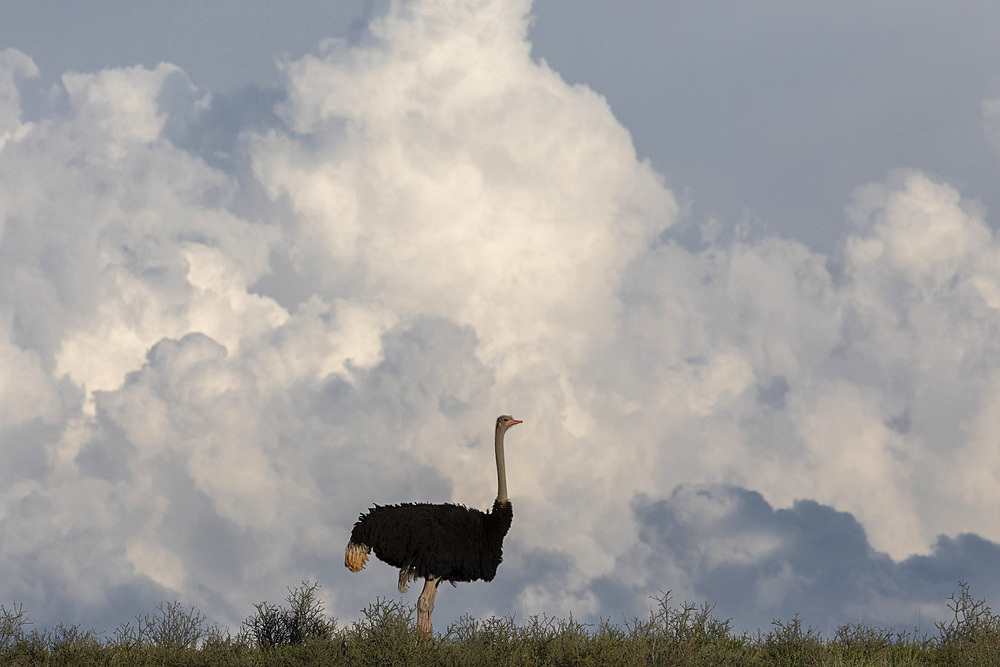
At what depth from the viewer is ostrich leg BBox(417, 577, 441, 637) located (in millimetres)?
16453

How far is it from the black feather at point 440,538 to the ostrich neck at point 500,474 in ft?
0.48

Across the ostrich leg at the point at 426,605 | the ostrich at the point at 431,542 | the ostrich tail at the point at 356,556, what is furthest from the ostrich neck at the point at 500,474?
the ostrich tail at the point at 356,556

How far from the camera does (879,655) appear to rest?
17.0 metres

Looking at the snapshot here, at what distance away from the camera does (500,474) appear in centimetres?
1794

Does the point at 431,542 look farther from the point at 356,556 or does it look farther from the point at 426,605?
the point at 356,556

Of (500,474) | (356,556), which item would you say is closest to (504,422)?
(500,474)

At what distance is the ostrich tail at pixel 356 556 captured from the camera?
57.4ft

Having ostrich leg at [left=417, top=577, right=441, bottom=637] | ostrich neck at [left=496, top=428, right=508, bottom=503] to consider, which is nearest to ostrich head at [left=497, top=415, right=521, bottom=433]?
ostrich neck at [left=496, top=428, right=508, bottom=503]

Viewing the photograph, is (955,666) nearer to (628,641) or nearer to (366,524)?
(628,641)

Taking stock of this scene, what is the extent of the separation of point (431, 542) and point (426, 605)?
106 centimetres

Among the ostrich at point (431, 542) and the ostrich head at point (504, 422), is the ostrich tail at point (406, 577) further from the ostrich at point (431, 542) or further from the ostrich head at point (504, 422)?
the ostrich head at point (504, 422)

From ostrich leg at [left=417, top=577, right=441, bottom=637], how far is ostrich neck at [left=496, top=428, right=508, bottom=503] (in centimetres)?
180

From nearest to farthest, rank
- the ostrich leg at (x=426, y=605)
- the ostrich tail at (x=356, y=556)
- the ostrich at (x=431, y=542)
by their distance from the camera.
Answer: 1. the ostrich leg at (x=426, y=605)
2. the ostrich at (x=431, y=542)
3. the ostrich tail at (x=356, y=556)

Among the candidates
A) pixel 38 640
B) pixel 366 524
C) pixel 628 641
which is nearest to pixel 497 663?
pixel 628 641
